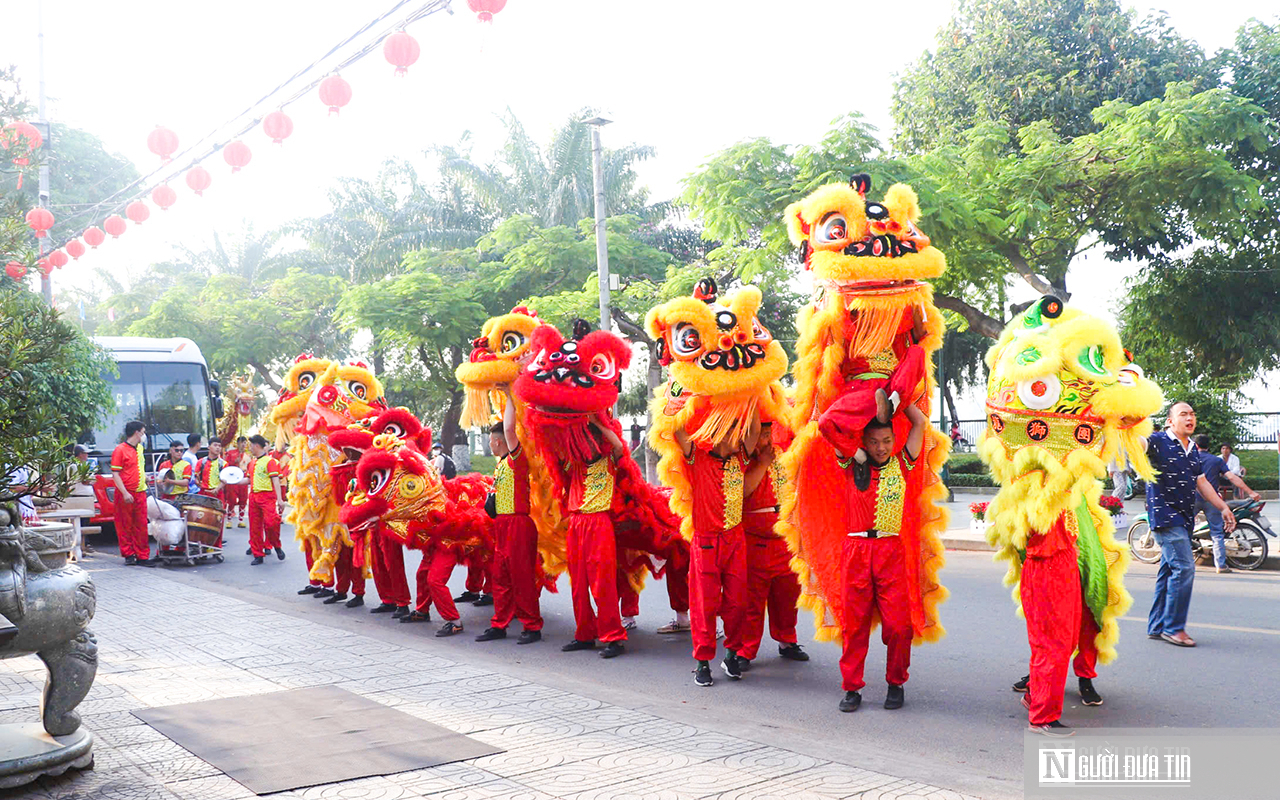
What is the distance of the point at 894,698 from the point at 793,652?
1.37 m

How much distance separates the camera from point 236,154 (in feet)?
37.9

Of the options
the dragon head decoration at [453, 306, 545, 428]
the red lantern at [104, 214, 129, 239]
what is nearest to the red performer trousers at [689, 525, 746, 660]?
the dragon head decoration at [453, 306, 545, 428]

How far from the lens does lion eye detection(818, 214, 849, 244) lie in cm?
557

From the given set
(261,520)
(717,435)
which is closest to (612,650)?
(717,435)

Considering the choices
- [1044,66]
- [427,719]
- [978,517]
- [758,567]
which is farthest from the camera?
[1044,66]

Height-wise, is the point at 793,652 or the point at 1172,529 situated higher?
the point at 1172,529

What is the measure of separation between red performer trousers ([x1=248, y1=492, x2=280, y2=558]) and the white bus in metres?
3.39

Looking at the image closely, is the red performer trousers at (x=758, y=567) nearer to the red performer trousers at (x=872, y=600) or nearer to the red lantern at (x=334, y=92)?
the red performer trousers at (x=872, y=600)

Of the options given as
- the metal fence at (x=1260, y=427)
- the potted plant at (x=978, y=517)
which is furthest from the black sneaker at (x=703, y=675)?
the metal fence at (x=1260, y=427)

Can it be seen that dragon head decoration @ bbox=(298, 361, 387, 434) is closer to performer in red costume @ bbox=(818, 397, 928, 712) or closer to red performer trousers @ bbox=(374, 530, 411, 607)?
red performer trousers @ bbox=(374, 530, 411, 607)

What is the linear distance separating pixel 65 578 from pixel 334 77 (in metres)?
6.40

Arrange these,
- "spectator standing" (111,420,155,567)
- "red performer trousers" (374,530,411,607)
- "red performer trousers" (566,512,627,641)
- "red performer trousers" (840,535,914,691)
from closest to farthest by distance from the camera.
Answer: "red performer trousers" (840,535,914,691)
"red performer trousers" (566,512,627,641)
"red performer trousers" (374,530,411,607)
"spectator standing" (111,420,155,567)

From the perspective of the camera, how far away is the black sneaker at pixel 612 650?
7024mm

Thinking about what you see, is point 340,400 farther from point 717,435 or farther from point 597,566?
point 717,435
